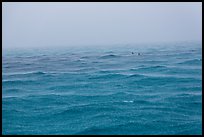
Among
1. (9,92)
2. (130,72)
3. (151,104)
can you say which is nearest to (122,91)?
(151,104)

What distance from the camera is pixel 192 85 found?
10.6m

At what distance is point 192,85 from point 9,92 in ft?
25.1

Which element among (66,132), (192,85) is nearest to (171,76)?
(192,85)

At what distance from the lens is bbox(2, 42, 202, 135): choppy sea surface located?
7.10 m

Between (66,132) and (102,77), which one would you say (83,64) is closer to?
(102,77)

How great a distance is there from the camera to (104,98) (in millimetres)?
9836

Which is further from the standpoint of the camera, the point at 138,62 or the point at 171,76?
the point at 138,62

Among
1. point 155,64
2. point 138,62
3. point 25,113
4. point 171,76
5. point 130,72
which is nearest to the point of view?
point 25,113

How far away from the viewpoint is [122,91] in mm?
10469

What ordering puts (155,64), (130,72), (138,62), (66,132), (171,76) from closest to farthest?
(66,132)
(171,76)
(130,72)
(155,64)
(138,62)

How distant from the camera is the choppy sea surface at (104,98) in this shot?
710 centimetres

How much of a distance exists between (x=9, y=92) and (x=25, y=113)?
286cm

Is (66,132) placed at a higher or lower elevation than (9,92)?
higher

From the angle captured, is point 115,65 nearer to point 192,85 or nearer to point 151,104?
point 192,85
